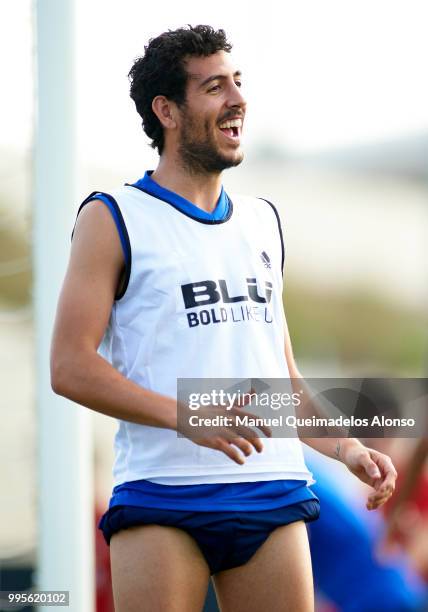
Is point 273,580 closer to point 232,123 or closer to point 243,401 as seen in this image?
point 243,401

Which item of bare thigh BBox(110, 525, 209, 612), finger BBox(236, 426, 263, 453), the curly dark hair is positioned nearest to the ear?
the curly dark hair

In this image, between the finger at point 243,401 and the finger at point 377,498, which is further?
the finger at point 377,498

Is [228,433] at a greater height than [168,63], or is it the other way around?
[168,63]

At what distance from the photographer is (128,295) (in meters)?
2.39

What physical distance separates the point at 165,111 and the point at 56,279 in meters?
0.88

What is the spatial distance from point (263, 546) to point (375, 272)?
102ft

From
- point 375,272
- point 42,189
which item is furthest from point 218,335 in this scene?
point 375,272

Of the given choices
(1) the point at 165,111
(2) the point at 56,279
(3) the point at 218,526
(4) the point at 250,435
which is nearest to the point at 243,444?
(4) the point at 250,435

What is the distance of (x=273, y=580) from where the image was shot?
232cm

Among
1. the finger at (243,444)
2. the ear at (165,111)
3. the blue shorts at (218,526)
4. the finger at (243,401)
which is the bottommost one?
the blue shorts at (218,526)

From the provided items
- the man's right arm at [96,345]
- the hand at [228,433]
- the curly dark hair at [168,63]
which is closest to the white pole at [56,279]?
the curly dark hair at [168,63]

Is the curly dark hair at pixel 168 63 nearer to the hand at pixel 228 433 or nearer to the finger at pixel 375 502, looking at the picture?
the hand at pixel 228 433

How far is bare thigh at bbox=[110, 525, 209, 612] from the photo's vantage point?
7.39ft

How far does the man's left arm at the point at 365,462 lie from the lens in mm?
2320
